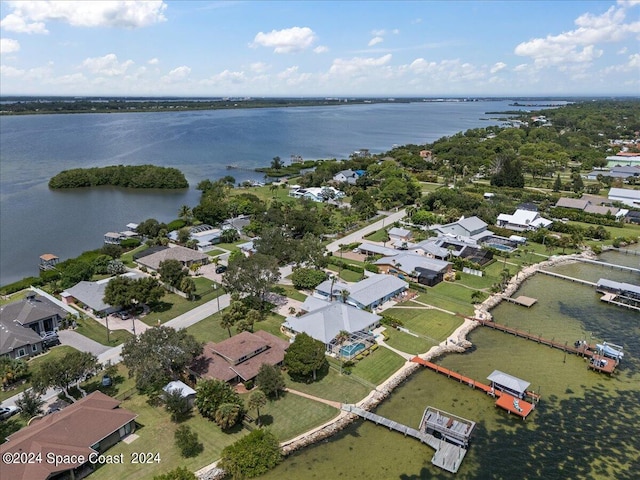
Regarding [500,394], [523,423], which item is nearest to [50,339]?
[500,394]

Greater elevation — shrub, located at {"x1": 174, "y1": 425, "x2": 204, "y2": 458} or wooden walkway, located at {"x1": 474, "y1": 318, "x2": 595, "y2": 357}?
shrub, located at {"x1": 174, "y1": 425, "x2": 204, "y2": 458}

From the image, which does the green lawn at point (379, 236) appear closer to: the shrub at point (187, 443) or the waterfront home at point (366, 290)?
the waterfront home at point (366, 290)

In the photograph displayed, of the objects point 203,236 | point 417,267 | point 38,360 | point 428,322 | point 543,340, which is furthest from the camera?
point 203,236

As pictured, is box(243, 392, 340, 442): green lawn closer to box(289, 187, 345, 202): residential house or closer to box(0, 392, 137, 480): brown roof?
Answer: box(0, 392, 137, 480): brown roof

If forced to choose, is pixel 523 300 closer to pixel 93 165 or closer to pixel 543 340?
pixel 543 340

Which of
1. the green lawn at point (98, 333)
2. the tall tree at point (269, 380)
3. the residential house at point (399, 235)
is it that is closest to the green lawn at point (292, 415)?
the tall tree at point (269, 380)

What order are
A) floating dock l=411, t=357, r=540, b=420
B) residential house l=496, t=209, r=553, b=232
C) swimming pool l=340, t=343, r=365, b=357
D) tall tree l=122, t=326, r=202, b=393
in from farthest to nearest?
residential house l=496, t=209, r=553, b=232 → swimming pool l=340, t=343, r=365, b=357 → floating dock l=411, t=357, r=540, b=420 → tall tree l=122, t=326, r=202, b=393

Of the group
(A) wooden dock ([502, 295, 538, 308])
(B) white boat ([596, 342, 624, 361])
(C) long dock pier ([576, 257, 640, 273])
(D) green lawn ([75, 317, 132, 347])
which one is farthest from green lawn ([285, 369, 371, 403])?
(C) long dock pier ([576, 257, 640, 273])
